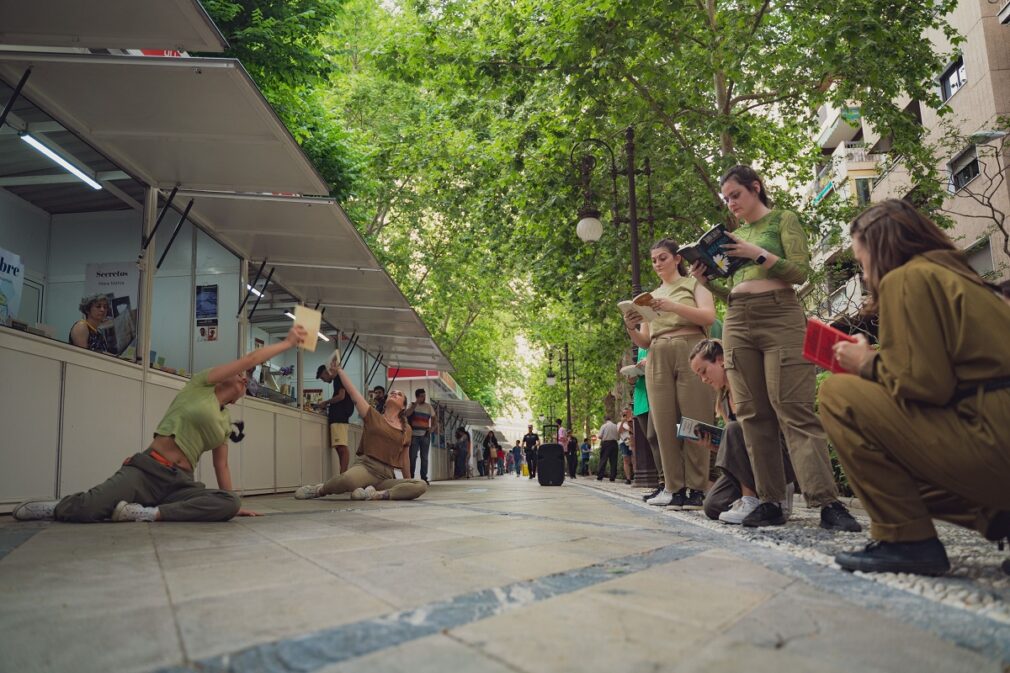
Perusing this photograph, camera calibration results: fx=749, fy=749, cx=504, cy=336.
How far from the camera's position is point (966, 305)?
2.37 meters

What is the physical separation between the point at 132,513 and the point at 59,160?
169 inches

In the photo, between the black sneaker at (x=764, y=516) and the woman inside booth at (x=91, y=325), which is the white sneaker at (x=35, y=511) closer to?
the woman inside booth at (x=91, y=325)

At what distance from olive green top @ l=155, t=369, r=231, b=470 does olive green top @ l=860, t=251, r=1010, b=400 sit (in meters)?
4.73

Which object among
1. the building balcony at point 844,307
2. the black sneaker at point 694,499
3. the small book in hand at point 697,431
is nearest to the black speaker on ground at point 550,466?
the building balcony at point 844,307

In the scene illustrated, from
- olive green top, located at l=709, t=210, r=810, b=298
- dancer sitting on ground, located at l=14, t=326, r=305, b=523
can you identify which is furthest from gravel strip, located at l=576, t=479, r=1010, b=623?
dancer sitting on ground, located at l=14, t=326, r=305, b=523

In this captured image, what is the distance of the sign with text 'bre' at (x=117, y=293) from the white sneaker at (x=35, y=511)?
7.49 ft

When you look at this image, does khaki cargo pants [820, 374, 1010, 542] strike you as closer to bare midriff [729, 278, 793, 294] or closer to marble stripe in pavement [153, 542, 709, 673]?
marble stripe in pavement [153, 542, 709, 673]

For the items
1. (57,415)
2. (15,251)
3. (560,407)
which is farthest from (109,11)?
(560,407)

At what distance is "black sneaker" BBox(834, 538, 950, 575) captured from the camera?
259 cm

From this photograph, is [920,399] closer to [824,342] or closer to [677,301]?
[824,342]

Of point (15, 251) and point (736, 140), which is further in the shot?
point (736, 140)

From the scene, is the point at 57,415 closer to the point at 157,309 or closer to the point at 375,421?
the point at 157,309

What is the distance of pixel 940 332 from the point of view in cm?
242

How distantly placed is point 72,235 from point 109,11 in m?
4.63
